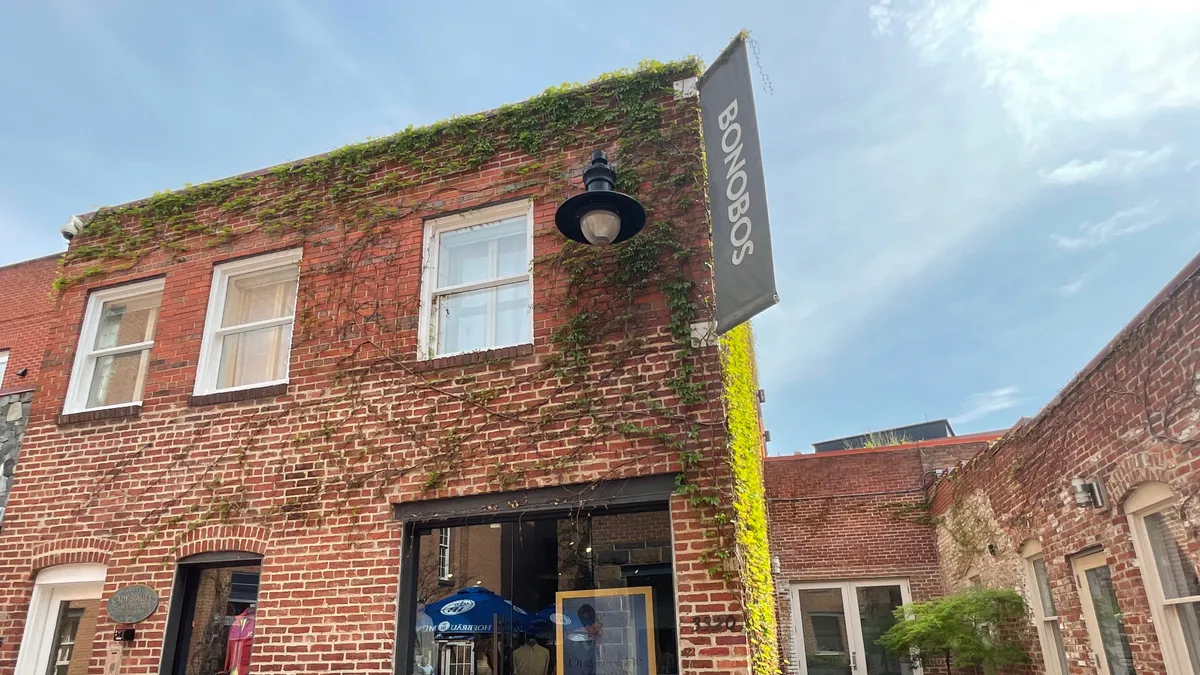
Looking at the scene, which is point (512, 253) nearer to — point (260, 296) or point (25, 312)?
point (260, 296)

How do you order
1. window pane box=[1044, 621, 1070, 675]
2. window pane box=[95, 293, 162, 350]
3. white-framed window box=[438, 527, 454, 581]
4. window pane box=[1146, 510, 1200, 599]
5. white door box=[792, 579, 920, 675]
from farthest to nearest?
white door box=[792, 579, 920, 675]
window pane box=[1044, 621, 1070, 675]
window pane box=[95, 293, 162, 350]
white-framed window box=[438, 527, 454, 581]
window pane box=[1146, 510, 1200, 599]

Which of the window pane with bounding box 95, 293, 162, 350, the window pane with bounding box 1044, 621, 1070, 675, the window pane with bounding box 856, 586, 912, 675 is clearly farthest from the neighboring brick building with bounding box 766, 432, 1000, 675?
the window pane with bounding box 95, 293, 162, 350

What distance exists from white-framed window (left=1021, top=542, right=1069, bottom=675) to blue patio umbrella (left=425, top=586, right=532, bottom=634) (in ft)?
20.5

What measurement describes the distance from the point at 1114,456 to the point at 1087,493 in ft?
2.10

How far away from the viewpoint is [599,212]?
5.41 metres

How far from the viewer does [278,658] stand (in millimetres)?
6223

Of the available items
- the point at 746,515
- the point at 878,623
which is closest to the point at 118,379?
the point at 746,515

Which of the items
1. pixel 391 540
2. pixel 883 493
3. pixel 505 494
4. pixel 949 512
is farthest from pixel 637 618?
pixel 883 493

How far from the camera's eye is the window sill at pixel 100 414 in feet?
24.8

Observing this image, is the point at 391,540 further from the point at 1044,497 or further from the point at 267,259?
the point at 1044,497

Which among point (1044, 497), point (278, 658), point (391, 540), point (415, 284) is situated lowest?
point (278, 658)

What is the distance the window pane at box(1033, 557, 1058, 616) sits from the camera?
28.7 feet

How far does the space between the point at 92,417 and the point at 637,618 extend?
19.8 feet

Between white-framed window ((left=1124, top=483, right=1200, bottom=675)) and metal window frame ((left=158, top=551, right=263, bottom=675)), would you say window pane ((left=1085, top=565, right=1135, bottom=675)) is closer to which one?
white-framed window ((left=1124, top=483, right=1200, bottom=675))
